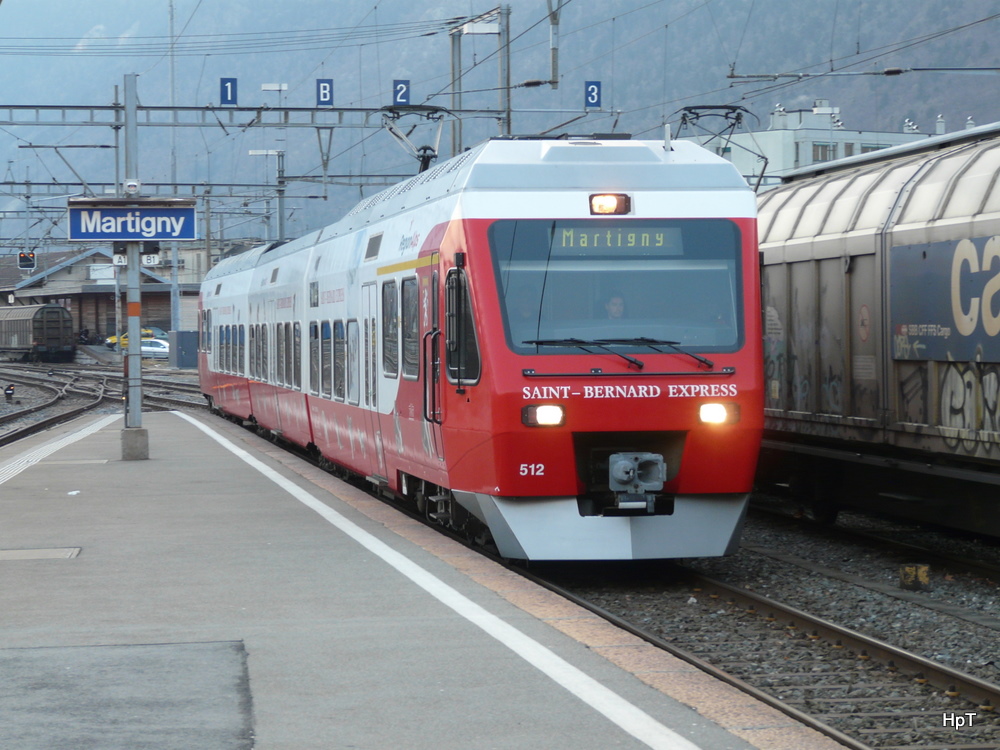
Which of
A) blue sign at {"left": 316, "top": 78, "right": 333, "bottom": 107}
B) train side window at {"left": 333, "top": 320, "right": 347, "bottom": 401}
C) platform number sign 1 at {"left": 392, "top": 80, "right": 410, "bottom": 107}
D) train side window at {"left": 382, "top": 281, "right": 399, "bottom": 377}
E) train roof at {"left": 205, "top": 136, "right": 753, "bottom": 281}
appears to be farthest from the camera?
blue sign at {"left": 316, "top": 78, "right": 333, "bottom": 107}

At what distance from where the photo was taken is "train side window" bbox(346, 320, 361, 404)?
14.5 m

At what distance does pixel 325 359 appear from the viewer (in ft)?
55.3

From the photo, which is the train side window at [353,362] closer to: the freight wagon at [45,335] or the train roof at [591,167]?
the train roof at [591,167]

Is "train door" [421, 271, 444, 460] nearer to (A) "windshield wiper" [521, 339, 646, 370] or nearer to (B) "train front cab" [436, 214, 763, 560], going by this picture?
(B) "train front cab" [436, 214, 763, 560]

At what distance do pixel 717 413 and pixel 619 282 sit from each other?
111cm

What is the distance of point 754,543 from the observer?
41.9ft

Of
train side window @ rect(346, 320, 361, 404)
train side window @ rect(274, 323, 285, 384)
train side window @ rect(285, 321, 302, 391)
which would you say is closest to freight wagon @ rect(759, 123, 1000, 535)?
train side window @ rect(346, 320, 361, 404)

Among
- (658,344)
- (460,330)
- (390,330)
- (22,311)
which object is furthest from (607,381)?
(22,311)

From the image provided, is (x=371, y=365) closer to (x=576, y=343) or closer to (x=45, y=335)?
(x=576, y=343)

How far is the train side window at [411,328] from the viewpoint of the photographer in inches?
450

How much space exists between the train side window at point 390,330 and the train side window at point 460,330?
7.43 feet

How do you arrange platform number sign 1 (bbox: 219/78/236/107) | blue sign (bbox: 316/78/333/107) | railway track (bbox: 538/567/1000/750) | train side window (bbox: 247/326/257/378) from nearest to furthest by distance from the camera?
railway track (bbox: 538/567/1000/750), train side window (bbox: 247/326/257/378), platform number sign 1 (bbox: 219/78/236/107), blue sign (bbox: 316/78/333/107)

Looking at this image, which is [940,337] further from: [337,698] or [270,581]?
[337,698]

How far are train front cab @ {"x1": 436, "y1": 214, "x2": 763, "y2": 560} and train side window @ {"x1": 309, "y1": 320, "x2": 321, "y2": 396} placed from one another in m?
7.63
